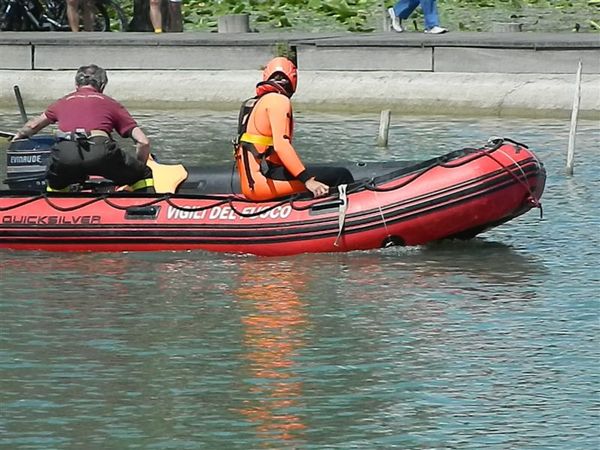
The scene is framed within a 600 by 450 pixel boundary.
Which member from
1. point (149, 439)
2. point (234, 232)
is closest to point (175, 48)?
point (234, 232)

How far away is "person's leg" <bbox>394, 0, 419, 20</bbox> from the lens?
22.3 metres

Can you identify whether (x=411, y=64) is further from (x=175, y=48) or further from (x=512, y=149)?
(x=512, y=149)

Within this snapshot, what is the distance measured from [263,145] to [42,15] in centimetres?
1255

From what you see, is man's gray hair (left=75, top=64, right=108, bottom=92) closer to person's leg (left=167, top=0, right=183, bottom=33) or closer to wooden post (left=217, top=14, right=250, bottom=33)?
wooden post (left=217, top=14, right=250, bottom=33)

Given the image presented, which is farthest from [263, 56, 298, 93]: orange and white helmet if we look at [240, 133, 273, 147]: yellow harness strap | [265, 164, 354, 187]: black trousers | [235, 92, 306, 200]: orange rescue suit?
[265, 164, 354, 187]: black trousers

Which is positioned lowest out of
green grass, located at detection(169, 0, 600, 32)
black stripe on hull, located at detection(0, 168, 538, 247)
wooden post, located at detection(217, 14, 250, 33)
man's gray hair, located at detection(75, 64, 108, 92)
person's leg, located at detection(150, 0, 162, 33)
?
black stripe on hull, located at detection(0, 168, 538, 247)

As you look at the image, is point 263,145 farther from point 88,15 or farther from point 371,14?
point 371,14

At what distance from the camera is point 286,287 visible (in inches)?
456

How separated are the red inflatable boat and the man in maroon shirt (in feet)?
0.59

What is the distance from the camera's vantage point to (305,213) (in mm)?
12211

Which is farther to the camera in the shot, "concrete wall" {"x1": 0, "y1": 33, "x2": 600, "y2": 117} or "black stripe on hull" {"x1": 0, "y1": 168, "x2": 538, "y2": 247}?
"concrete wall" {"x1": 0, "y1": 33, "x2": 600, "y2": 117}

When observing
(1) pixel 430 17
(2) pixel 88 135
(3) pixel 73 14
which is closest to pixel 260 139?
(2) pixel 88 135

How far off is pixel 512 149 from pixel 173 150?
21.0 feet

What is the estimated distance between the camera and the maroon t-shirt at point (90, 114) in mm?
12461
